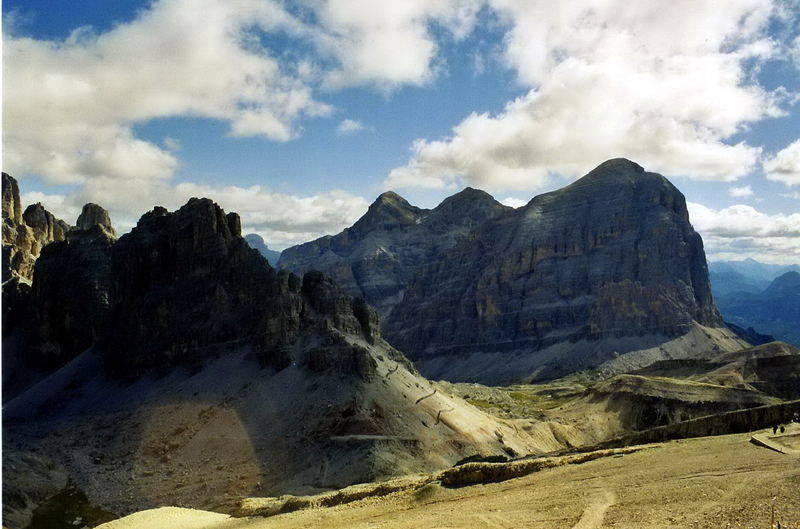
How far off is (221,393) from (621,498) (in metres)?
65.0

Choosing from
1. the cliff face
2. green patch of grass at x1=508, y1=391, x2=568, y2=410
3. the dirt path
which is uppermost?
the cliff face

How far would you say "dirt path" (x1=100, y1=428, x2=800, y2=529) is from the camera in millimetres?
27453

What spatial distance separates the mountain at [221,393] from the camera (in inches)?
2798

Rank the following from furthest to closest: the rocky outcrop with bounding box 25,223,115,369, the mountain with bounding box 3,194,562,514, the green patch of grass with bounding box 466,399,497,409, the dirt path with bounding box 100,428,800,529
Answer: the rocky outcrop with bounding box 25,223,115,369 < the green patch of grass with bounding box 466,399,497,409 < the mountain with bounding box 3,194,562,514 < the dirt path with bounding box 100,428,800,529

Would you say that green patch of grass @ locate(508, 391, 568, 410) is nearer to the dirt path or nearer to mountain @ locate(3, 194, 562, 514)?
mountain @ locate(3, 194, 562, 514)

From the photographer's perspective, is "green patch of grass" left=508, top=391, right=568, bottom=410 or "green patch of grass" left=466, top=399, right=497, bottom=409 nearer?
"green patch of grass" left=466, top=399, right=497, bottom=409

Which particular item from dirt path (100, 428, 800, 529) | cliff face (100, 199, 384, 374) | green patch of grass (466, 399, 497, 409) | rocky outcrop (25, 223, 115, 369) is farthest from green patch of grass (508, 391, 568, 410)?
dirt path (100, 428, 800, 529)

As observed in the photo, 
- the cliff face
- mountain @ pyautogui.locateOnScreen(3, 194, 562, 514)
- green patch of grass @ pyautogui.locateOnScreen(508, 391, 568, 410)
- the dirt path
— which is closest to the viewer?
the dirt path

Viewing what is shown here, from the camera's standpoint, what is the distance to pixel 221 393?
87.4m

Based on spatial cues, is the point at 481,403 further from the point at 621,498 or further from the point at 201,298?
the point at 621,498

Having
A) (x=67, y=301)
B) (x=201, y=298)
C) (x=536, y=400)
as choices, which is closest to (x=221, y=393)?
(x=201, y=298)

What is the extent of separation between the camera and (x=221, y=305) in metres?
106

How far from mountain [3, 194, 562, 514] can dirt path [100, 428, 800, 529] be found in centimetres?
2764

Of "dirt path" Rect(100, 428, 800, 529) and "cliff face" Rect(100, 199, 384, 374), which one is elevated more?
"cliff face" Rect(100, 199, 384, 374)
